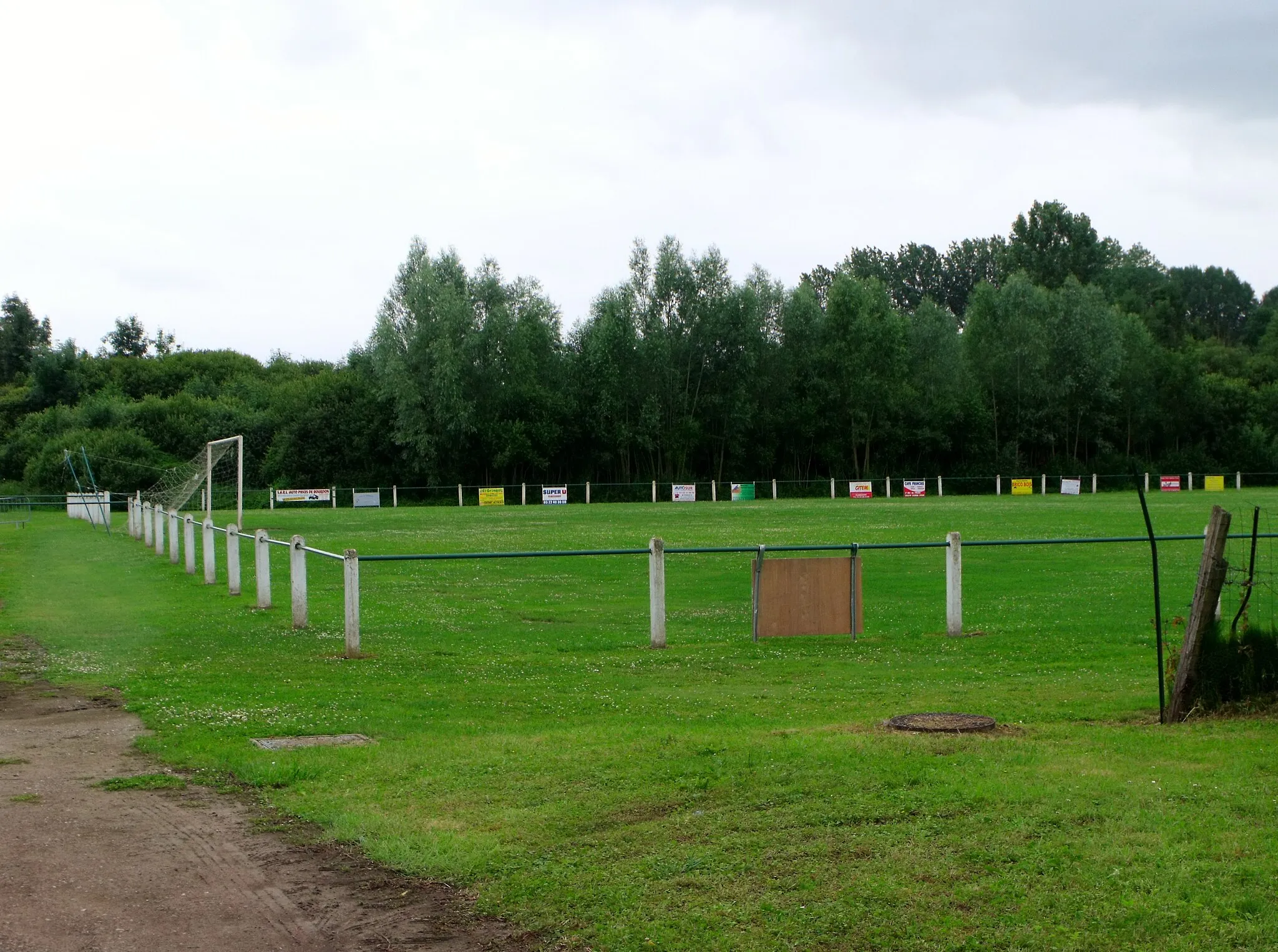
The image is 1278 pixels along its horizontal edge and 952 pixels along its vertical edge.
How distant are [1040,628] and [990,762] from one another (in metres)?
9.63

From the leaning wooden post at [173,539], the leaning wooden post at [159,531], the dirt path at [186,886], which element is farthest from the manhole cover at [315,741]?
the leaning wooden post at [159,531]

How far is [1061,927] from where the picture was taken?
16.9 feet

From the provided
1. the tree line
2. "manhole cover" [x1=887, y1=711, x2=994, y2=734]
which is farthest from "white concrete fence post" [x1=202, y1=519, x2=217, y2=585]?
the tree line

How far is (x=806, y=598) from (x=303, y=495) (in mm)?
61505

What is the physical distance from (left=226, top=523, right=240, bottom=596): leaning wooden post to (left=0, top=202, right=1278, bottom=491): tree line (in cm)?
5558

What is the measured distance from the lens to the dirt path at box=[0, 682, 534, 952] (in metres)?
5.47

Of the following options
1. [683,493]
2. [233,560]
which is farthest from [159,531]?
[683,493]

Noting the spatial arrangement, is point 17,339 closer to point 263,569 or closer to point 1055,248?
point 1055,248

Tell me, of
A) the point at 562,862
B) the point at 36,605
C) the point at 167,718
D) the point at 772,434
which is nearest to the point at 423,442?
the point at 772,434

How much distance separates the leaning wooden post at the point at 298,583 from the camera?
16797 millimetres

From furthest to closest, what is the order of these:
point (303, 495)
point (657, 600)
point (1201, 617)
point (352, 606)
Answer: point (303, 495)
point (657, 600)
point (352, 606)
point (1201, 617)

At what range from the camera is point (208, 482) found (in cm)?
4066

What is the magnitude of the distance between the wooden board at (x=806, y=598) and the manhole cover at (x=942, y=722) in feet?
20.1

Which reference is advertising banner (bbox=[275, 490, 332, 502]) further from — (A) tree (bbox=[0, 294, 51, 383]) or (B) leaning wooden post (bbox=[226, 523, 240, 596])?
(A) tree (bbox=[0, 294, 51, 383])
